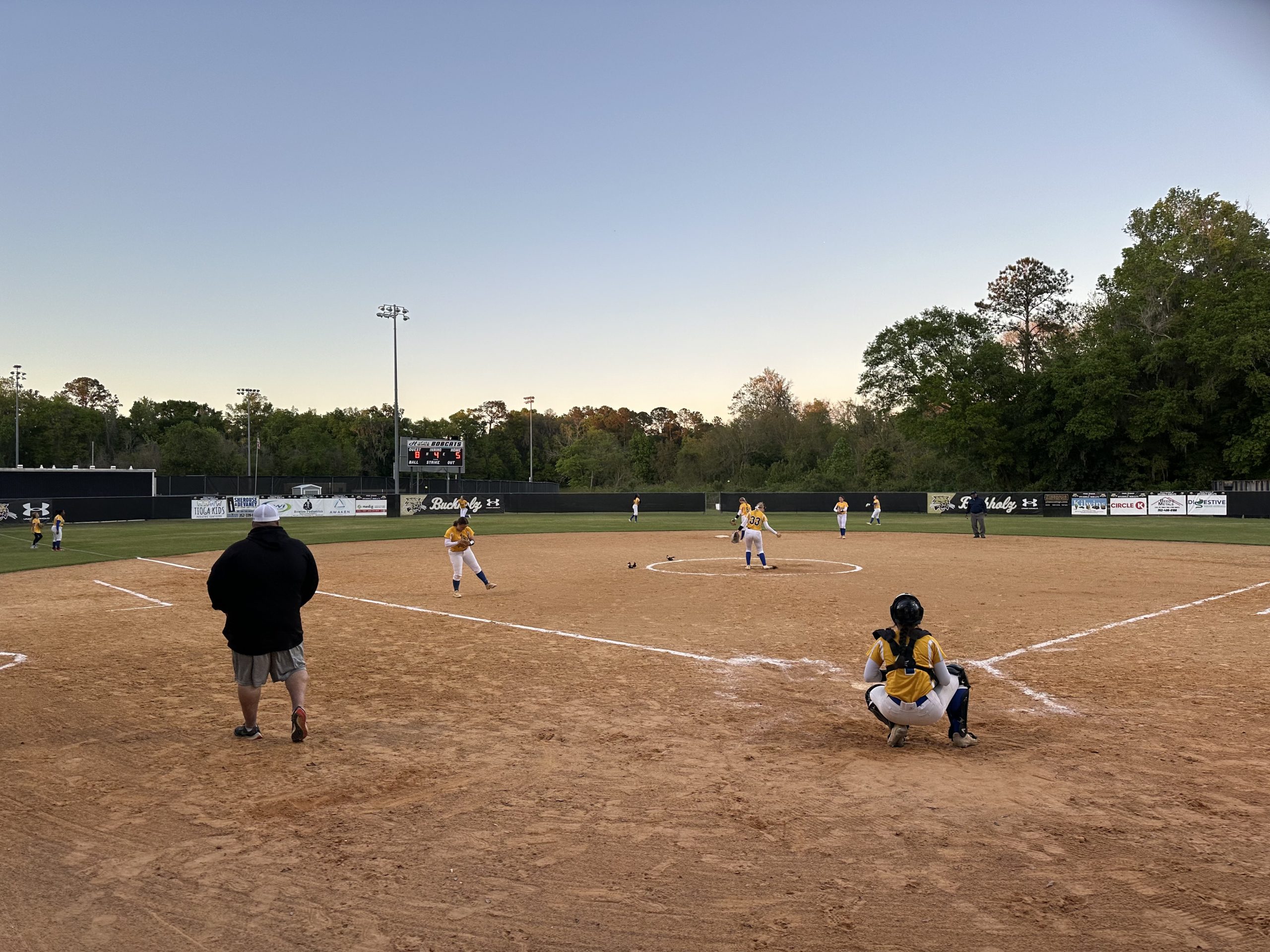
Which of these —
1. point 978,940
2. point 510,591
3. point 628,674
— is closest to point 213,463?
point 510,591

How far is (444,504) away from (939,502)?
3656 cm

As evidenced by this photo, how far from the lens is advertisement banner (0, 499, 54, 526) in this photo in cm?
4594

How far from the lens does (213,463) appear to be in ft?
330

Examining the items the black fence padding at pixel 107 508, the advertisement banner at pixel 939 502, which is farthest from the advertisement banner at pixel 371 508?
the advertisement banner at pixel 939 502

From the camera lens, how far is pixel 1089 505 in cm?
5856

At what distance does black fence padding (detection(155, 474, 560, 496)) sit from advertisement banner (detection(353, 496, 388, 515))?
9.50m

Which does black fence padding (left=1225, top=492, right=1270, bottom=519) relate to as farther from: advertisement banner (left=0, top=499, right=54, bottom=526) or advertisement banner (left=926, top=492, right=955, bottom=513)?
advertisement banner (left=0, top=499, right=54, bottom=526)

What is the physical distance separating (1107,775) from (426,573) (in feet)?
63.9

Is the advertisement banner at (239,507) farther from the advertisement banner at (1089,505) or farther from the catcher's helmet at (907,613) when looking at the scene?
the catcher's helmet at (907,613)

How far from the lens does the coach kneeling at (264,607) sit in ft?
26.0

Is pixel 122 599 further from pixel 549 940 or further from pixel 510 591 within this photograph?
pixel 549 940

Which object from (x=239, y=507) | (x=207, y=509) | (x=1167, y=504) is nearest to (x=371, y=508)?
(x=239, y=507)

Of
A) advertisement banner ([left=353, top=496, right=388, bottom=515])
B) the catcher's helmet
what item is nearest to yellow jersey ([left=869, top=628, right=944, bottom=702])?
the catcher's helmet

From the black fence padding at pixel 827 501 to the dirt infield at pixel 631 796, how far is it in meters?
50.6
